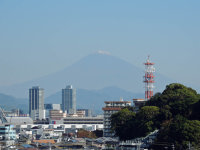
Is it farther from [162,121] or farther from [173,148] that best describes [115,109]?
[173,148]

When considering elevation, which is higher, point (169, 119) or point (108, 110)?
point (108, 110)

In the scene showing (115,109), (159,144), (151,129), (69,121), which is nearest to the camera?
(159,144)

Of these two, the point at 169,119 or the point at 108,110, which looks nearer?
the point at 169,119

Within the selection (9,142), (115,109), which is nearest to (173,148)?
(9,142)

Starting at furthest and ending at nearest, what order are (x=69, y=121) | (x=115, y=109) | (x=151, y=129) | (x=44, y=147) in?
(x=69, y=121), (x=115, y=109), (x=44, y=147), (x=151, y=129)

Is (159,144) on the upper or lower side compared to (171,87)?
lower

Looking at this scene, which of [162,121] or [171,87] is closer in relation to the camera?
[162,121]

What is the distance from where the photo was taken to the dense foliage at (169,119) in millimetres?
62344

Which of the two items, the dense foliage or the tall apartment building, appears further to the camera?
the tall apartment building

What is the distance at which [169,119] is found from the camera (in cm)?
7369

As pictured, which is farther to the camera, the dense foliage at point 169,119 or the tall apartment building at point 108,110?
the tall apartment building at point 108,110

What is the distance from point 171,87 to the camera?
8331cm

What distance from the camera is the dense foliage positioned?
62.3 meters

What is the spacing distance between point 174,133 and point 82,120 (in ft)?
351
